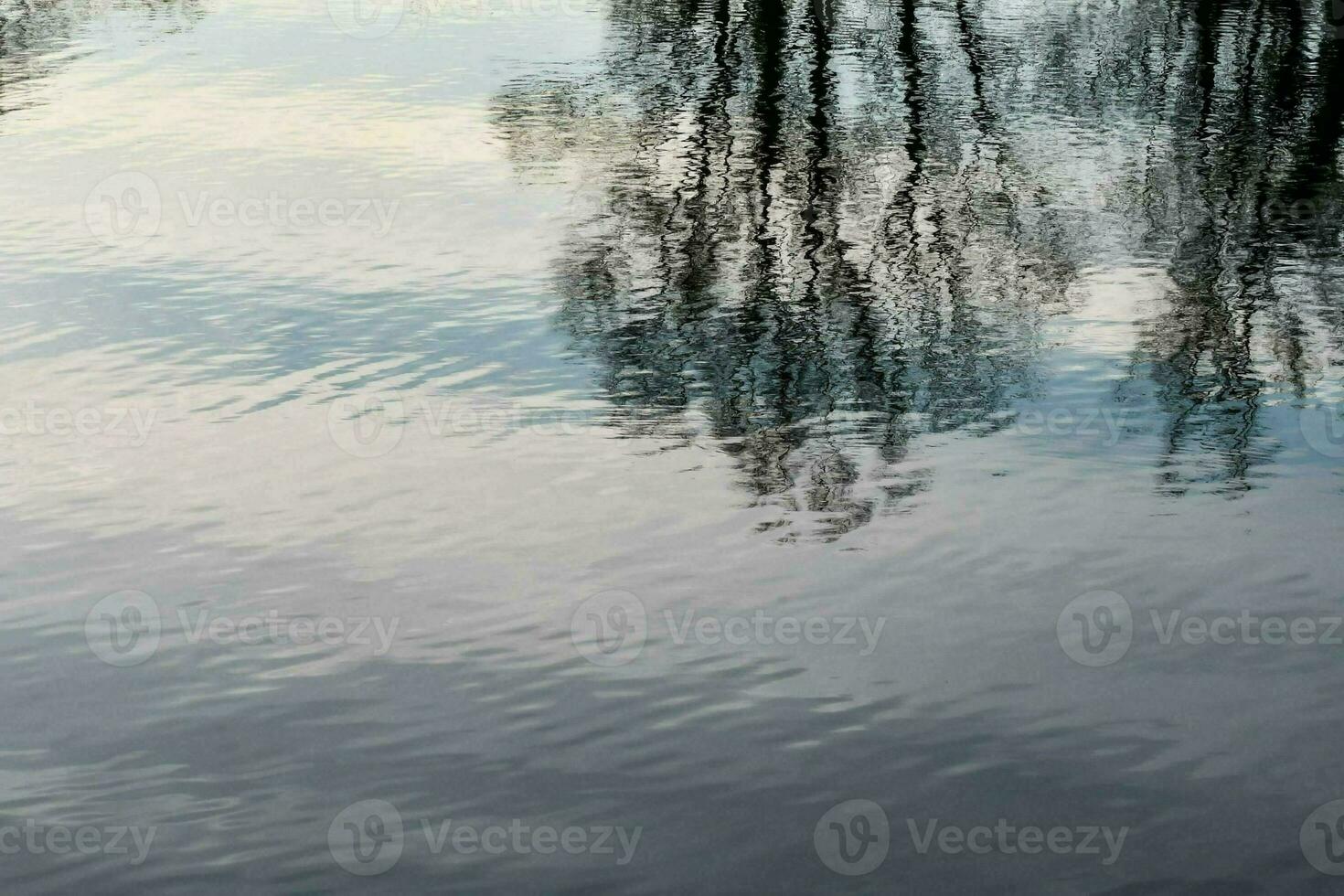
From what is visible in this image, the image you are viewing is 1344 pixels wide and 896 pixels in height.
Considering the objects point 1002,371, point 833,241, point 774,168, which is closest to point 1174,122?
point 774,168

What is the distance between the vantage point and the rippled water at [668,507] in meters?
11.8

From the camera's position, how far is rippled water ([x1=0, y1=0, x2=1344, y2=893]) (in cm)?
1184

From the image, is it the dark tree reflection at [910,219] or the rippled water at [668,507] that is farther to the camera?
the dark tree reflection at [910,219]

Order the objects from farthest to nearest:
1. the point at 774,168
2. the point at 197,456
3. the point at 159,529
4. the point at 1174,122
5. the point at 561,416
A: the point at 1174,122, the point at 774,168, the point at 561,416, the point at 197,456, the point at 159,529

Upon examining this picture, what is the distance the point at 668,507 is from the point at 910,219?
545 inches

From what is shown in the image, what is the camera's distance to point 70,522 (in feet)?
54.9

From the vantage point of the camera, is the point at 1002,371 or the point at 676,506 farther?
the point at 1002,371

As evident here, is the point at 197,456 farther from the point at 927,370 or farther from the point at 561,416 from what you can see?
the point at 927,370

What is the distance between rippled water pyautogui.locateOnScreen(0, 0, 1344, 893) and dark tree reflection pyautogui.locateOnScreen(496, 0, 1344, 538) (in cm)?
15

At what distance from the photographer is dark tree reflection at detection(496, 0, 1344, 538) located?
19938mm

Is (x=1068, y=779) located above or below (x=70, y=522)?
below

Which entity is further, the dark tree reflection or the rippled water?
the dark tree reflection

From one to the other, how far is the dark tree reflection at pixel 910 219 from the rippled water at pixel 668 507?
0.15 m

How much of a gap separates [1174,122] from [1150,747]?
2769 cm
